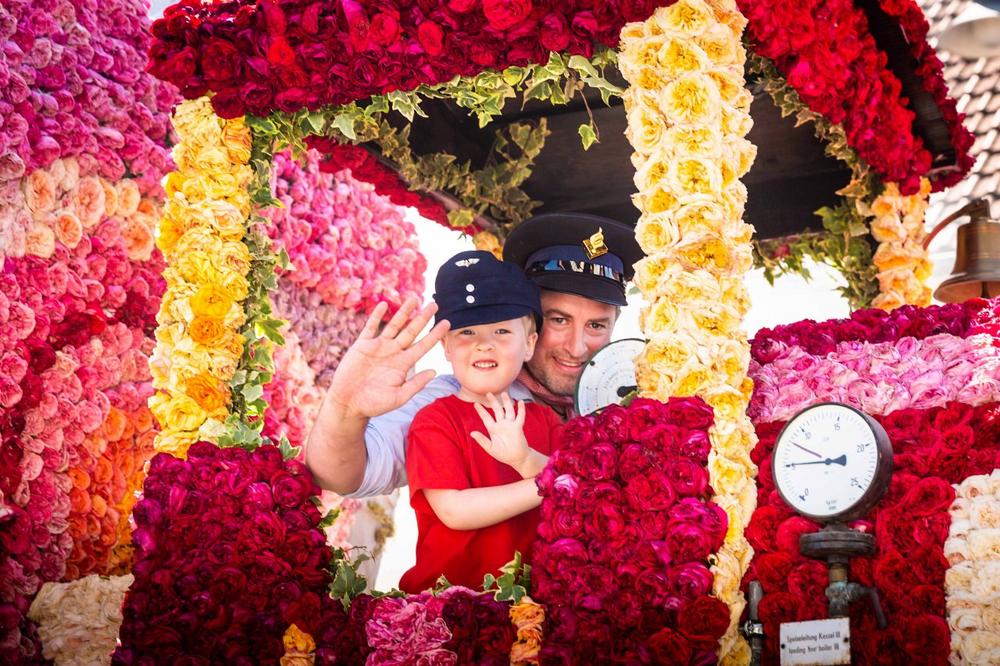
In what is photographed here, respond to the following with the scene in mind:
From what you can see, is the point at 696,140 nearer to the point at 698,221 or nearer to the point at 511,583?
the point at 698,221

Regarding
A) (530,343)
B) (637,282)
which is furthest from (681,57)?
(530,343)

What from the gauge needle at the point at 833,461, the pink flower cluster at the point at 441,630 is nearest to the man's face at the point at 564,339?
the pink flower cluster at the point at 441,630

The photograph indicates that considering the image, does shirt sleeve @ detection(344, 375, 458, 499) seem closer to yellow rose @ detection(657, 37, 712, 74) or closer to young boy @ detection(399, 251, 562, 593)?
young boy @ detection(399, 251, 562, 593)

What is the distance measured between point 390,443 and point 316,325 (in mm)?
→ 2716

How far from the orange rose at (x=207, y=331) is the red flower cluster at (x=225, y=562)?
423 mm

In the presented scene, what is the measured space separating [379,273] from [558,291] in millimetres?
2881

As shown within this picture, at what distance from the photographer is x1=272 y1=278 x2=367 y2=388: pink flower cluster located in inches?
279

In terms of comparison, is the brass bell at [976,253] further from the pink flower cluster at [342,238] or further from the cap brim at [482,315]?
the pink flower cluster at [342,238]

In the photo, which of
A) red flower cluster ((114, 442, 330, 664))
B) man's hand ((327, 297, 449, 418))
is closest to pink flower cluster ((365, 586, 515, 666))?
red flower cluster ((114, 442, 330, 664))

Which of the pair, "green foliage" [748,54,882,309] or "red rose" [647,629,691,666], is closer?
"red rose" [647,629,691,666]

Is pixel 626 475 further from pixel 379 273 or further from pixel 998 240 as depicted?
pixel 379 273

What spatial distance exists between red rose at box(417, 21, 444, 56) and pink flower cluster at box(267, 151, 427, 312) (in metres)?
2.88

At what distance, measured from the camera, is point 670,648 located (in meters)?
3.29

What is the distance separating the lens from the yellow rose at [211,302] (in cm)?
433
